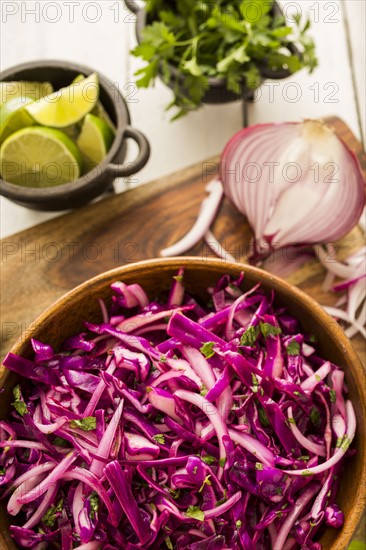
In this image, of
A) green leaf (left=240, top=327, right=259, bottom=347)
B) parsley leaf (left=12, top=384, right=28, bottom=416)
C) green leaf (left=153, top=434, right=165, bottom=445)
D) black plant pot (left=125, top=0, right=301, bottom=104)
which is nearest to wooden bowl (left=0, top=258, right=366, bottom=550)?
parsley leaf (left=12, top=384, right=28, bottom=416)

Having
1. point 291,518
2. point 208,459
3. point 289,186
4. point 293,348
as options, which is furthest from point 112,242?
point 291,518

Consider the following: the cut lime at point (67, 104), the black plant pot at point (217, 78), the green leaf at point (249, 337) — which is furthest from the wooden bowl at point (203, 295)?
the black plant pot at point (217, 78)

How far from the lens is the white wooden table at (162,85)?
2.53 m

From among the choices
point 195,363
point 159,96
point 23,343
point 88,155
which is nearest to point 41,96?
point 88,155

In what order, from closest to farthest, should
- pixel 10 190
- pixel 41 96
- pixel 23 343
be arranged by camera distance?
pixel 23 343
pixel 10 190
pixel 41 96

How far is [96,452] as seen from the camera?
5.35ft

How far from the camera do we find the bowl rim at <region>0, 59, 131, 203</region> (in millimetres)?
1986

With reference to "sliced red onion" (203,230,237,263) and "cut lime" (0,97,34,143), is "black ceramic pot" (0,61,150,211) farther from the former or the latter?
"sliced red onion" (203,230,237,263)

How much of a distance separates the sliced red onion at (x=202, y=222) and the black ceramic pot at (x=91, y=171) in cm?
28

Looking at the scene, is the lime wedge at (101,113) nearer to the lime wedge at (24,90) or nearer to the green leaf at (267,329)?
the lime wedge at (24,90)

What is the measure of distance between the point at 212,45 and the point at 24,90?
609 millimetres

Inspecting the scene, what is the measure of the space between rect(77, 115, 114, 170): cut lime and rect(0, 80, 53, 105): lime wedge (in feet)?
0.60

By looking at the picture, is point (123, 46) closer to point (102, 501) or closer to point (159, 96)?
point (159, 96)

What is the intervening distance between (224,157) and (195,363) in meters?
0.76
